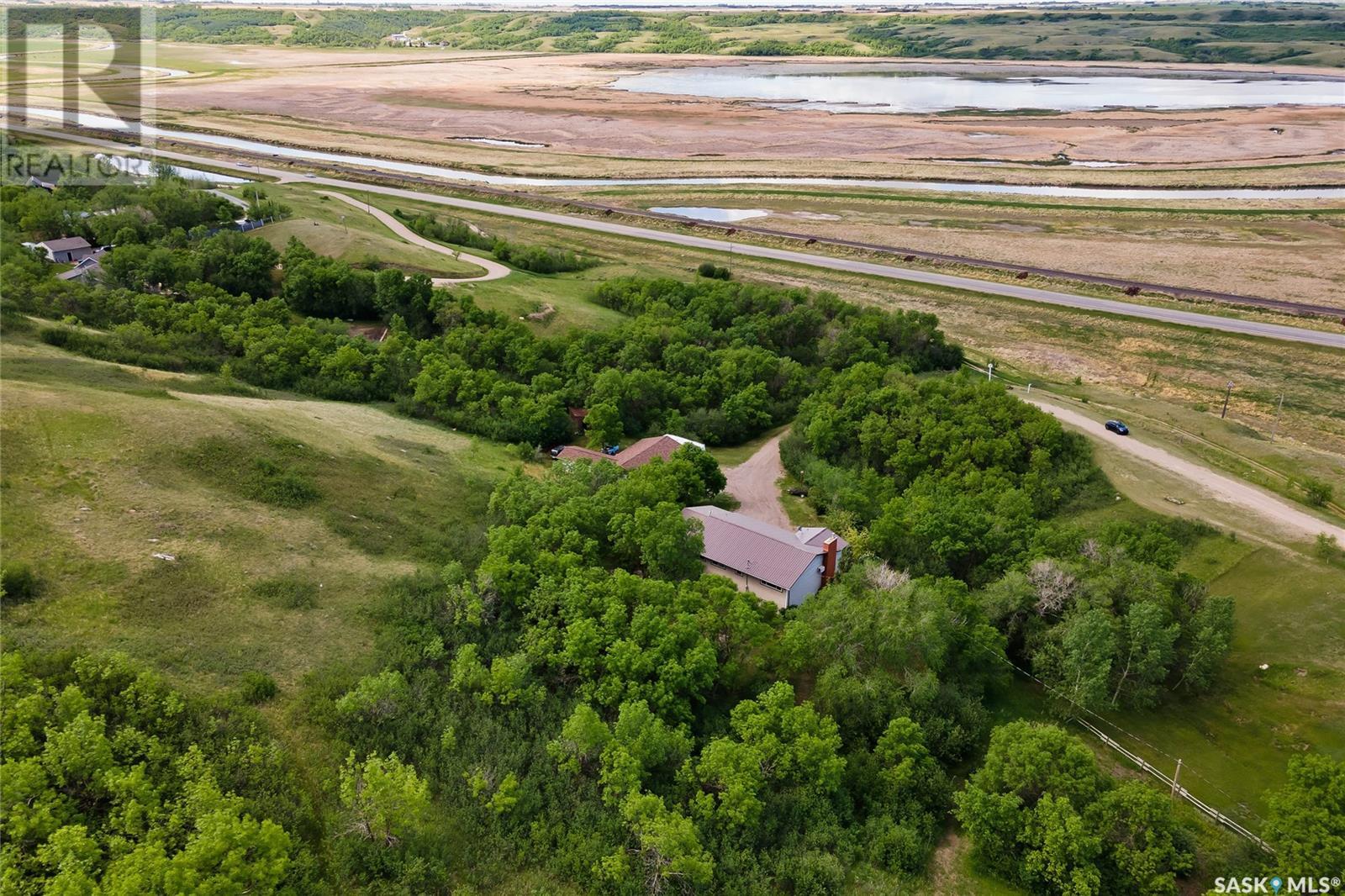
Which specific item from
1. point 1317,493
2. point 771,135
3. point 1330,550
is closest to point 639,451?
point 1330,550

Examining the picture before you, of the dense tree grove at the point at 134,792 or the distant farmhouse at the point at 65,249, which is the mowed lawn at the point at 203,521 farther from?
A: the distant farmhouse at the point at 65,249

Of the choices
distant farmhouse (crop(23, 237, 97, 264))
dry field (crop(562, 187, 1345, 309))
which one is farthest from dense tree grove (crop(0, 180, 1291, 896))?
dry field (crop(562, 187, 1345, 309))

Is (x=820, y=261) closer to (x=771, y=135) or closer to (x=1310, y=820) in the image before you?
(x=771, y=135)

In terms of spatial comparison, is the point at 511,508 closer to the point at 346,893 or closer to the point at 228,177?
the point at 346,893

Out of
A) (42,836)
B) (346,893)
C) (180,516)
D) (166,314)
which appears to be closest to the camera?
(42,836)

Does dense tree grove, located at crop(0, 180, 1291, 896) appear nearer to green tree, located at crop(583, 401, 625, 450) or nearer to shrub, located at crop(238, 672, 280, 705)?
shrub, located at crop(238, 672, 280, 705)

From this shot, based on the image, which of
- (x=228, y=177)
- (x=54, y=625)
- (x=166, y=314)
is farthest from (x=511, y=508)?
(x=228, y=177)

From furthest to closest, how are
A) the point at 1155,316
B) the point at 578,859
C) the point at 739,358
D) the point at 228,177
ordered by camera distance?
the point at 228,177
the point at 1155,316
the point at 739,358
the point at 578,859
